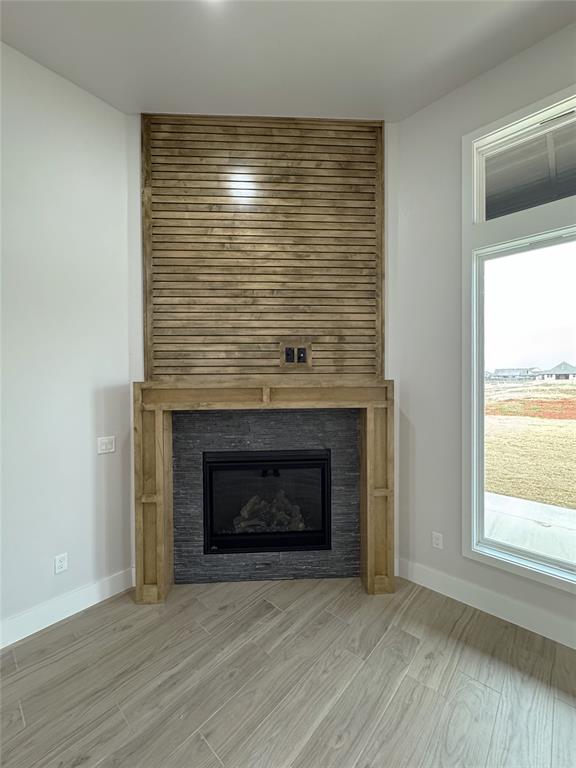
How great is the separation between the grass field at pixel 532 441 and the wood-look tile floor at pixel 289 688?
28.7 inches

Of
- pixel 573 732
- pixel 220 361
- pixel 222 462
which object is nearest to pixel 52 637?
pixel 222 462

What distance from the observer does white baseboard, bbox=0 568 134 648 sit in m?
1.95

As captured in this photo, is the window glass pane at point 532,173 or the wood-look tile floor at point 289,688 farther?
the window glass pane at point 532,173

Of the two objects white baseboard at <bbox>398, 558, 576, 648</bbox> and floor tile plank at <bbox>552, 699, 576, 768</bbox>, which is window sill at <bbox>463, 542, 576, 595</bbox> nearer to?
white baseboard at <bbox>398, 558, 576, 648</bbox>

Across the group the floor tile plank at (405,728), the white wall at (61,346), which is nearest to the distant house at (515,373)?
the floor tile plank at (405,728)

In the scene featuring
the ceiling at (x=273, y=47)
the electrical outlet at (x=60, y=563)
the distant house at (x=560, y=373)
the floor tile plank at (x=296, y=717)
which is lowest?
the floor tile plank at (x=296, y=717)

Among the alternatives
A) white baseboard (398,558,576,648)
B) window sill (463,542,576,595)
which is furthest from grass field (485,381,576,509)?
white baseboard (398,558,576,648)

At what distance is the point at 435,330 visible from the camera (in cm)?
238

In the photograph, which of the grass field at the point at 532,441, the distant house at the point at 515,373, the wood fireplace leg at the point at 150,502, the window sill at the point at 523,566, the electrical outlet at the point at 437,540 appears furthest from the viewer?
the electrical outlet at the point at 437,540

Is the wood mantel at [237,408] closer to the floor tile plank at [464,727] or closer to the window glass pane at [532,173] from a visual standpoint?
the floor tile plank at [464,727]

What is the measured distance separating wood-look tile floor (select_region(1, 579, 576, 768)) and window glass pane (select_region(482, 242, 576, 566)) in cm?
54

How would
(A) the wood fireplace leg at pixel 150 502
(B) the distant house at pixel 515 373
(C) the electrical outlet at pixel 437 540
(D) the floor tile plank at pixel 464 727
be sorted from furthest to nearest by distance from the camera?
(C) the electrical outlet at pixel 437 540
(A) the wood fireplace leg at pixel 150 502
(B) the distant house at pixel 515 373
(D) the floor tile plank at pixel 464 727

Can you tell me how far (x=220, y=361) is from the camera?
2.44 m

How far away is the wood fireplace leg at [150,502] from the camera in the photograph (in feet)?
7.42
